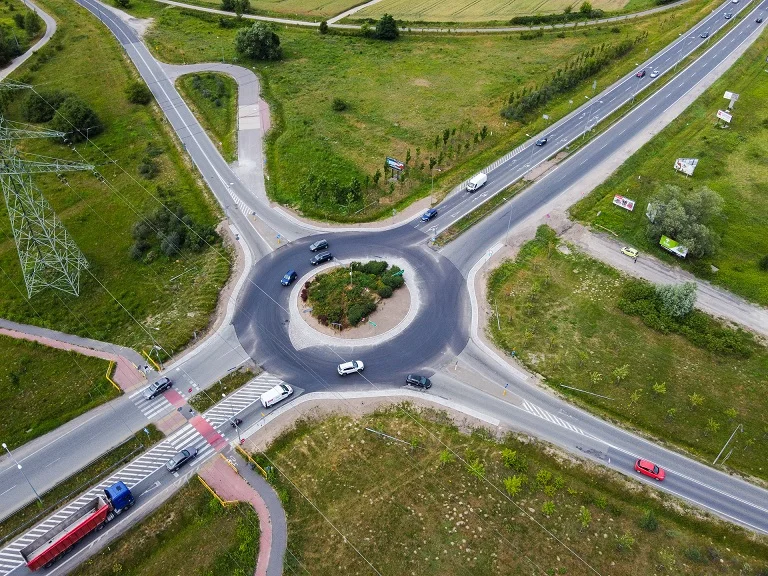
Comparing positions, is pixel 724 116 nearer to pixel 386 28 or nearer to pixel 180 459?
pixel 386 28

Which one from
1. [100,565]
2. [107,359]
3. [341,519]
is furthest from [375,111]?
[100,565]

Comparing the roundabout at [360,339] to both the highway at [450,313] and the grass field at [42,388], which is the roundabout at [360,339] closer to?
the highway at [450,313]

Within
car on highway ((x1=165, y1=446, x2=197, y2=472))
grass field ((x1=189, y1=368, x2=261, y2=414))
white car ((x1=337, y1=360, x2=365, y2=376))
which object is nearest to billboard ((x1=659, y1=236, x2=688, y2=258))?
white car ((x1=337, y1=360, x2=365, y2=376))

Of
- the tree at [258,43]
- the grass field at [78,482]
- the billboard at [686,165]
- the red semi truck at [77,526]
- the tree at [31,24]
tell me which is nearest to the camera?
the red semi truck at [77,526]

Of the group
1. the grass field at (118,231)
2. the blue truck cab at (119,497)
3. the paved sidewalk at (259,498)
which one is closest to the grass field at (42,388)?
the grass field at (118,231)

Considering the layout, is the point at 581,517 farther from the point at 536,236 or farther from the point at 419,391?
the point at 536,236

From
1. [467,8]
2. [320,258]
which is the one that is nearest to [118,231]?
[320,258]
